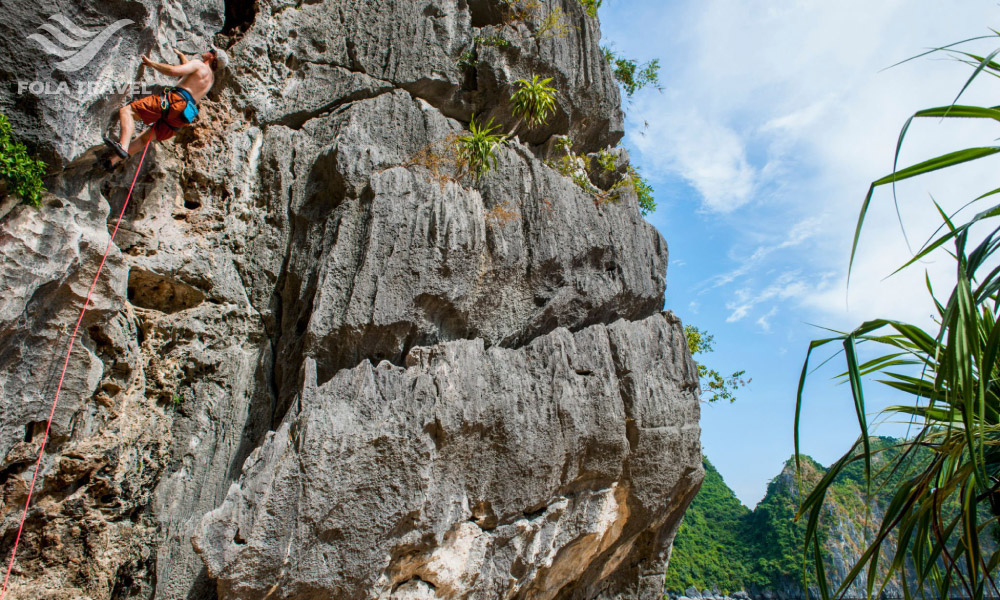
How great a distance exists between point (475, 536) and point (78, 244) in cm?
438

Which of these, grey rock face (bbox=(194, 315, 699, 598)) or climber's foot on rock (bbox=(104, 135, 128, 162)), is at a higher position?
climber's foot on rock (bbox=(104, 135, 128, 162))

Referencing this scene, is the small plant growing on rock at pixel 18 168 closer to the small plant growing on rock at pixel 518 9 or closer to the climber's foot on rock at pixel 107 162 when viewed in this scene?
the climber's foot on rock at pixel 107 162

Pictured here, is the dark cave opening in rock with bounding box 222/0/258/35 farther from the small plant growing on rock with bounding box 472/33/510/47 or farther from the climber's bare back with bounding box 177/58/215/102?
the small plant growing on rock with bounding box 472/33/510/47

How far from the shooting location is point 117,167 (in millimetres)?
6223

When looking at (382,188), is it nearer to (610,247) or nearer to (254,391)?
(254,391)

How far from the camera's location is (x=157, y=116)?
6227 mm

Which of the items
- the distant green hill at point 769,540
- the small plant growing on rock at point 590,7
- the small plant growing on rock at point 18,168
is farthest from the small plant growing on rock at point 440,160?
the distant green hill at point 769,540

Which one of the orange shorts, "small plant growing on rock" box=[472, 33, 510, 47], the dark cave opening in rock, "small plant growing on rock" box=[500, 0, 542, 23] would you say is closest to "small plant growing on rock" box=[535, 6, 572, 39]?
"small plant growing on rock" box=[500, 0, 542, 23]

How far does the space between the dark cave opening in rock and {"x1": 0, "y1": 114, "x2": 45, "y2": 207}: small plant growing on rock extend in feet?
12.1

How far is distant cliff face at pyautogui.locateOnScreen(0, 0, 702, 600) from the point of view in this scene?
17.0ft

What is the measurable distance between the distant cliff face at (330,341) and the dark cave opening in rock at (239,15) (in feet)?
0.15

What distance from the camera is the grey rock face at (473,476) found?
5.13 m

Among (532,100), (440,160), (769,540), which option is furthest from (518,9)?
(769,540)

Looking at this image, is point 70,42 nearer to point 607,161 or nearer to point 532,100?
point 532,100
